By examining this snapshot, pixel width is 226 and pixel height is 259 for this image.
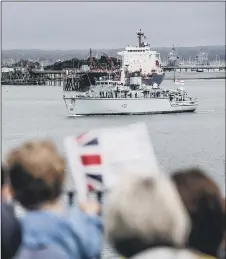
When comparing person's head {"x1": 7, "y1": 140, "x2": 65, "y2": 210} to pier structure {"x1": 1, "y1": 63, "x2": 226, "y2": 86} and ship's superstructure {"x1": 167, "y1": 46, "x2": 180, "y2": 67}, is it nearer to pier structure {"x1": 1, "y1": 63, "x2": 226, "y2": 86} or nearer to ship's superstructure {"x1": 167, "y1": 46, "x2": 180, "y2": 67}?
pier structure {"x1": 1, "y1": 63, "x2": 226, "y2": 86}

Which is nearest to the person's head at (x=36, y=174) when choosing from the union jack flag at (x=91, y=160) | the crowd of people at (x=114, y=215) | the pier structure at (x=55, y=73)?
the crowd of people at (x=114, y=215)

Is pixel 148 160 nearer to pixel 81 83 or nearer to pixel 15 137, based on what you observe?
pixel 15 137

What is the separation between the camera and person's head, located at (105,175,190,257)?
3.46ft

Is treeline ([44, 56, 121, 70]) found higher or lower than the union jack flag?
higher

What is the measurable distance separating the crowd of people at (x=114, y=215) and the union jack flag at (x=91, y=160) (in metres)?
0.10

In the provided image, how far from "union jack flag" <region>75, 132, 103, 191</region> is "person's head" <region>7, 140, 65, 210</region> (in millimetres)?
175

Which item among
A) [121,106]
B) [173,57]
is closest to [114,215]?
[173,57]

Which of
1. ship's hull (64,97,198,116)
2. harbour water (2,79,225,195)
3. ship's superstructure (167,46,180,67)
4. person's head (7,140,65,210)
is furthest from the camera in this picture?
ship's hull (64,97,198,116)

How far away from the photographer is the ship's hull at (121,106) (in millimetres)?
11864

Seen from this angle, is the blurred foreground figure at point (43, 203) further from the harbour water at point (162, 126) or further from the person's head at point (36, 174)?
the harbour water at point (162, 126)

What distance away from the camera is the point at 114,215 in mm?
1074

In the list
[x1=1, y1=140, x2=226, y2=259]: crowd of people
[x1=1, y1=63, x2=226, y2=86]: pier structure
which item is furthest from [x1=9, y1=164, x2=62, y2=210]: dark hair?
[x1=1, y1=63, x2=226, y2=86]: pier structure

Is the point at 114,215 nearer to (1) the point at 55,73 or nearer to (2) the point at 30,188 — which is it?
(2) the point at 30,188

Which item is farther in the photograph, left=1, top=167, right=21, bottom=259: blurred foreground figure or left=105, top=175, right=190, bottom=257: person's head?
left=1, top=167, right=21, bottom=259: blurred foreground figure
